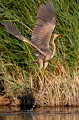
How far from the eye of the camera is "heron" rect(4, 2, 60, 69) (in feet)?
44.4

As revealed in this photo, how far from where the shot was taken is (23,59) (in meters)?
14.6

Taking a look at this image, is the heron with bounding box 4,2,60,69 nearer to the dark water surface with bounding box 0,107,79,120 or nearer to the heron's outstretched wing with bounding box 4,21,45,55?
the heron's outstretched wing with bounding box 4,21,45,55

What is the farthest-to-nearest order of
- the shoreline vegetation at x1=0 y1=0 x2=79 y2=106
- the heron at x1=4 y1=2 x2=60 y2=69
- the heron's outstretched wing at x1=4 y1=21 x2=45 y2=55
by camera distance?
the shoreline vegetation at x1=0 y1=0 x2=79 y2=106
the heron at x1=4 y1=2 x2=60 y2=69
the heron's outstretched wing at x1=4 y1=21 x2=45 y2=55

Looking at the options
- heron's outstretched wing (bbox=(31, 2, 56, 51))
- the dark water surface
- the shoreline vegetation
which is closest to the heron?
heron's outstretched wing (bbox=(31, 2, 56, 51))

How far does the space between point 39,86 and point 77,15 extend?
148 cm

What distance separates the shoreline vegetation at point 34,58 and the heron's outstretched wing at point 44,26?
366 mm

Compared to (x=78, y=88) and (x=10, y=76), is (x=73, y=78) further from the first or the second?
(x=10, y=76)

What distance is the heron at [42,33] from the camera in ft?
44.4

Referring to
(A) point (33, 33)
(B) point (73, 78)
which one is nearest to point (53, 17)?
(A) point (33, 33)

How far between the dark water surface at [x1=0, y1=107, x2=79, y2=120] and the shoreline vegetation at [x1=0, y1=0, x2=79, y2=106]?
11.5 inches

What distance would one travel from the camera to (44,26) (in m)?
13.9

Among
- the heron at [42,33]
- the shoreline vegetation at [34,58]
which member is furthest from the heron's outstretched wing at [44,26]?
the shoreline vegetation at [34,58]

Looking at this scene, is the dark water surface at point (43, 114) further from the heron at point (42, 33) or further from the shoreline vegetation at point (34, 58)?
the heron at point (42, 33)

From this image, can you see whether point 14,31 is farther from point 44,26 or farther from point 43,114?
point 43,114
